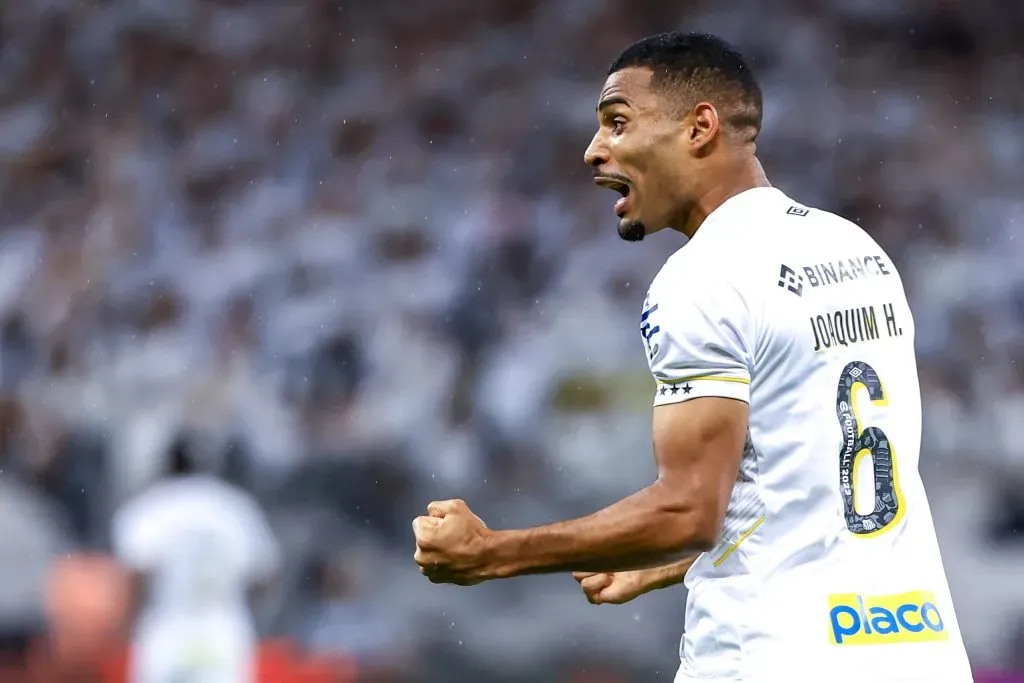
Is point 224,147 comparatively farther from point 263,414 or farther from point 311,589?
point 311,589

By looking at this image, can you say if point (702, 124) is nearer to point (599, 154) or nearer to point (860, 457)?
point (599, 154)

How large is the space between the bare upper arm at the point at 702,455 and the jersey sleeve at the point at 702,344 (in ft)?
0.08

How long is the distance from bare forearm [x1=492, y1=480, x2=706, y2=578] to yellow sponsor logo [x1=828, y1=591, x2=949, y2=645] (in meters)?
0.28

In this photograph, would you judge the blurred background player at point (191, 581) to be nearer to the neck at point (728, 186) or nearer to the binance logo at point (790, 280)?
the neck at point (728, 186)

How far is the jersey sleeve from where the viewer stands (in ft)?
7.81

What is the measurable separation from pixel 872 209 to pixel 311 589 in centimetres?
391

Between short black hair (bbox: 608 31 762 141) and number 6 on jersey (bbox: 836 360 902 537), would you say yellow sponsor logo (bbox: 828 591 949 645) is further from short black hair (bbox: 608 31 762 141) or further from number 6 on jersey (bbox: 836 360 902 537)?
short black hair (bbox: 608 31 762 141)

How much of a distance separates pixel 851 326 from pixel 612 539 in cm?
58

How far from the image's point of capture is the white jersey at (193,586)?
6.62 meters

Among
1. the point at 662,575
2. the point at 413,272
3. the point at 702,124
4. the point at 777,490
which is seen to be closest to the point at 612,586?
the point at 662,575

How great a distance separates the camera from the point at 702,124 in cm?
280

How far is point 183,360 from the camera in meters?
8.23

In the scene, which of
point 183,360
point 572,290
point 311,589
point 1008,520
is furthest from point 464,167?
point 1008,520

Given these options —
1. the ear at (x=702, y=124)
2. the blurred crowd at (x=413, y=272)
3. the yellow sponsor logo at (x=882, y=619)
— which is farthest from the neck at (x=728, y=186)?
the blurred crowd at (x=413, y=272)
